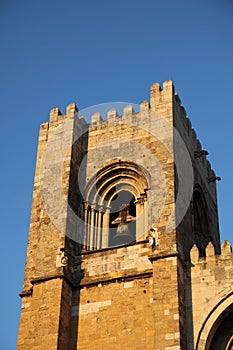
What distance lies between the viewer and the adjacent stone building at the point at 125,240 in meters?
16.6

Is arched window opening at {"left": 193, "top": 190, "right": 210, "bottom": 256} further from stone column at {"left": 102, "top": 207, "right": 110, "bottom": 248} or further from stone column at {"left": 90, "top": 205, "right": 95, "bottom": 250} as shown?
stone column at {"left": 90, "top": 205, "right": 95, "bottom": 250}

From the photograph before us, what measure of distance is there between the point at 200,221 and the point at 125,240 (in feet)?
10.8

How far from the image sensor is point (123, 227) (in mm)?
19453

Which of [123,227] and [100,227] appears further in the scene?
[100,227]

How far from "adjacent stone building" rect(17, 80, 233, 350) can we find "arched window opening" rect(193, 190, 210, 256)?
42mm

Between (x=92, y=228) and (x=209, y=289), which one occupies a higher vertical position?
(x=92, y=228)

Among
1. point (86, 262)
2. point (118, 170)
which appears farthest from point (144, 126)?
point (86, 262)

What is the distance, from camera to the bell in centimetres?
1923

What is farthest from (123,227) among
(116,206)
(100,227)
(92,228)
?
(116,206)

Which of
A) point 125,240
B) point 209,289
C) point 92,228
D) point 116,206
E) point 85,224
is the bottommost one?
point 209,289

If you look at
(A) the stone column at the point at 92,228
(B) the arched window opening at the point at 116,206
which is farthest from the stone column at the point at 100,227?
(A) the stone column at the point at 92,228

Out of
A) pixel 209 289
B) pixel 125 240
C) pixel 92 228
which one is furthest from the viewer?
pixel 92 228

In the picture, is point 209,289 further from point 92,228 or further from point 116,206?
point 116,206

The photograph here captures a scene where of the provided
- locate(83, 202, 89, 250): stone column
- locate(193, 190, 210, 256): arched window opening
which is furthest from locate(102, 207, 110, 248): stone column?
locate(193, 190, 210, 256): arched window opening
